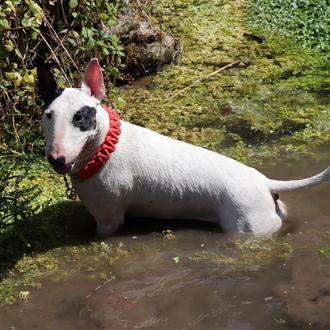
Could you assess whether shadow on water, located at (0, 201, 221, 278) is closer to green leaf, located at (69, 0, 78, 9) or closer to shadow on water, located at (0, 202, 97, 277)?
shadow on water, located at (0, 202, 97, 277)

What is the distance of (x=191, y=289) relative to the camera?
4.04m

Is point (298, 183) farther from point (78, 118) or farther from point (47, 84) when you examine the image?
point (47, 84)

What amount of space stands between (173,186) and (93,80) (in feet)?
2.84

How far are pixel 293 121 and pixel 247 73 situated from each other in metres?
1.09

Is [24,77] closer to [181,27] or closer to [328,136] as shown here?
[328,136]

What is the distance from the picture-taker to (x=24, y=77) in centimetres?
491

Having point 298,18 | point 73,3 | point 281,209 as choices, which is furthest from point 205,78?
point 281,209

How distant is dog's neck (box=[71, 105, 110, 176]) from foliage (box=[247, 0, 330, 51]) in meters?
3.70

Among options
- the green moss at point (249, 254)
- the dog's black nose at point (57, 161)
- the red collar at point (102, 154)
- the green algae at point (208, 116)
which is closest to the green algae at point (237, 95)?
the green algae at point (208, 116)

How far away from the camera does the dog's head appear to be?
396 cm

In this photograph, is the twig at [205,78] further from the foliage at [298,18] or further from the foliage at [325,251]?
the foliage at [325,251]

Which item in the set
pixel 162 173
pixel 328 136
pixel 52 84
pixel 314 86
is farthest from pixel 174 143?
pixel 314 86

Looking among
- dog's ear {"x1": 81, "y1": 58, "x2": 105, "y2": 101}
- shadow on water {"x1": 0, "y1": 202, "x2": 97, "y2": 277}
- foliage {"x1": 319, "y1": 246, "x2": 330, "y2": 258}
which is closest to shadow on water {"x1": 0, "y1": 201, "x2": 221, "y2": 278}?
shadow on water {"x1": 0, "y1": 202, "x2": 97, "y2": 277}

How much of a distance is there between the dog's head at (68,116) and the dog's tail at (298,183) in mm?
1250
